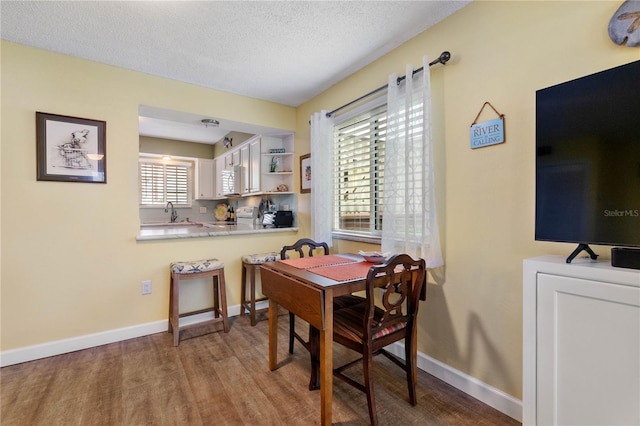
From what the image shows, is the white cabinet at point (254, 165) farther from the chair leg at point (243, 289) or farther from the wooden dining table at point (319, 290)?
the wooden dining table at point (319, 290)

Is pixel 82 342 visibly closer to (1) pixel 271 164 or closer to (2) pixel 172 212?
(1) pixel 271 164

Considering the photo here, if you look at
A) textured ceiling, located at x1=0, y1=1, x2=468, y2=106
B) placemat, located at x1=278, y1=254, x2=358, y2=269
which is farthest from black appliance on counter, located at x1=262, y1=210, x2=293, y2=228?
textured ceiling, located at x1=0, y1=1, x2=468, y2=106

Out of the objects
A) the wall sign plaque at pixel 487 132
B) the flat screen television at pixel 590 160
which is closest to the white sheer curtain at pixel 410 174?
the wall sign plaque at pixel 487 132

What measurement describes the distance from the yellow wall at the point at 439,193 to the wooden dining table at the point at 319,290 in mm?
460

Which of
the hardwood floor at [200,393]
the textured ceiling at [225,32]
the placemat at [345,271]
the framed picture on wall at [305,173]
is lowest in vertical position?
the hardwood floor at [200,393]

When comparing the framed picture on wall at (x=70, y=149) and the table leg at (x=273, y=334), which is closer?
the table leg at (x=273, y=334)

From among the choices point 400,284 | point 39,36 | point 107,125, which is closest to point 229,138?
point 107,125

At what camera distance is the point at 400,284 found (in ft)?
4.89

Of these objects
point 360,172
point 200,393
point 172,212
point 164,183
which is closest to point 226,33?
point 360,172

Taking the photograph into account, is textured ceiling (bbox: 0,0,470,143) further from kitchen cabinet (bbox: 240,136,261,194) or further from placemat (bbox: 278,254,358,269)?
placemat (bbox: 278,254,358,269)

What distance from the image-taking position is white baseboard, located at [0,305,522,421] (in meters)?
1.57

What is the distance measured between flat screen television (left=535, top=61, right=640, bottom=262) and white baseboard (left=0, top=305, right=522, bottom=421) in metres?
1.00

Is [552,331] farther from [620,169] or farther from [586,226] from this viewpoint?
[620,169]

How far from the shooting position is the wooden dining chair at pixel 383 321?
140 centimetres
